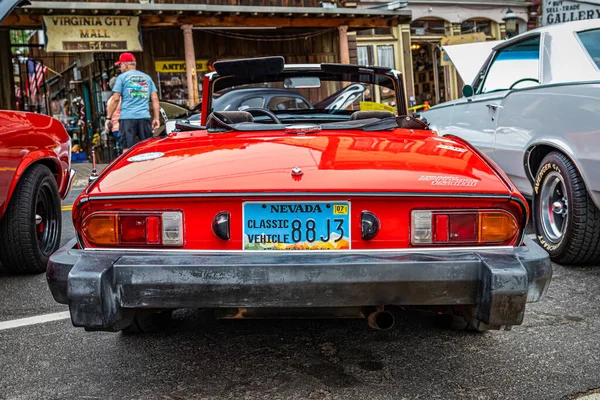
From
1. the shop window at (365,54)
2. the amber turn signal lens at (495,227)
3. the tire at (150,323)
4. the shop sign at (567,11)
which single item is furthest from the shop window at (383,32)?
the amber turn signal lens at (495,227)

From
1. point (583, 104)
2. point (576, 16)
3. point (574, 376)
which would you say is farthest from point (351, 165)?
point (576, 16)

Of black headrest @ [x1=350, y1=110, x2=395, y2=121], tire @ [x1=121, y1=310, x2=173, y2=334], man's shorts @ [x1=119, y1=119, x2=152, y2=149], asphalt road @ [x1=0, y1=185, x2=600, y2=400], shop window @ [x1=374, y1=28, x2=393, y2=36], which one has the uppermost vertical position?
shop window @ [x1=374, y1=28, x2=393, y2=36]

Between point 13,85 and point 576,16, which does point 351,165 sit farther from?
point 13,85

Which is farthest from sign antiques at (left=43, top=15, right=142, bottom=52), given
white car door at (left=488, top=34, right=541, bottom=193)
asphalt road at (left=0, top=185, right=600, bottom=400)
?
asphalt road at (left=0, top=185, right=600, bottom=400)

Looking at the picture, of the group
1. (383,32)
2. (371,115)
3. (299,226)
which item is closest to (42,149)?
(371,115)

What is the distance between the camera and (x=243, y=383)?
281cm

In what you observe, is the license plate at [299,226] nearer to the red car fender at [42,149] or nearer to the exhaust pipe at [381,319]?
the exhaust pipe at [381,319]

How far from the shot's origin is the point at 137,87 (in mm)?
9477

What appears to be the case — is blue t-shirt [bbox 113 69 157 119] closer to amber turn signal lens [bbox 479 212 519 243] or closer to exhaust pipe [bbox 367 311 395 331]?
exhaust pipe [bbox 367 311 395 331]

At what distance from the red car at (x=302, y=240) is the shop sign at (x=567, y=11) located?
1287 centimetres

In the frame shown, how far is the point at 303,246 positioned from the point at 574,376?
1221 millimetres

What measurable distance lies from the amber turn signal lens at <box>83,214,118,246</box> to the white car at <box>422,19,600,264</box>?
9.31 ft

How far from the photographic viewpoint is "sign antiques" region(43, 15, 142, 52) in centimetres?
1472

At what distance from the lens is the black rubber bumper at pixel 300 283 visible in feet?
7.93
